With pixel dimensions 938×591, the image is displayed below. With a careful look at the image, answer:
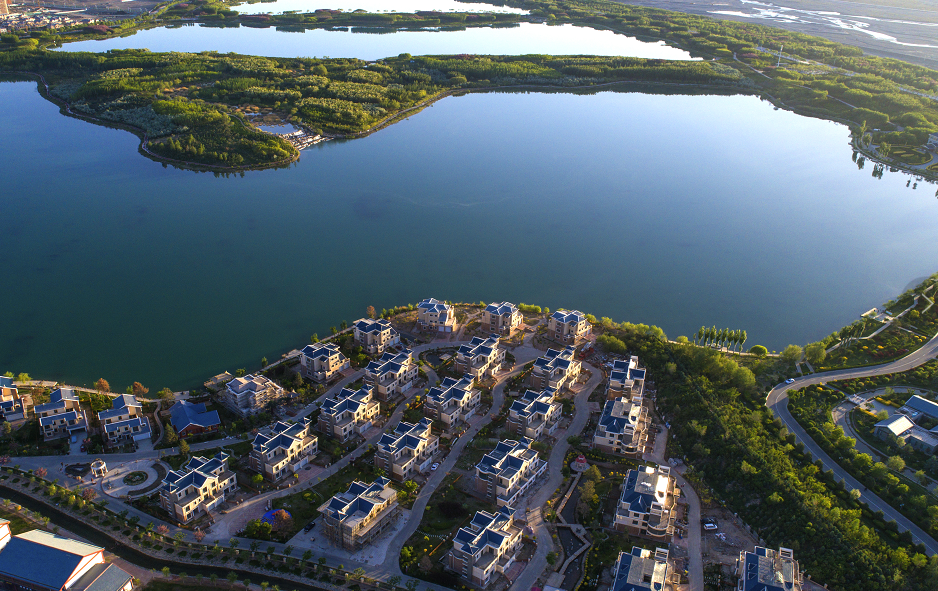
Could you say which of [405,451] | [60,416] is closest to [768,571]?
[405,451]

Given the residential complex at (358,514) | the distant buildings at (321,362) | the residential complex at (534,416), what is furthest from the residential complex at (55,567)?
the residential complex at (534,416)

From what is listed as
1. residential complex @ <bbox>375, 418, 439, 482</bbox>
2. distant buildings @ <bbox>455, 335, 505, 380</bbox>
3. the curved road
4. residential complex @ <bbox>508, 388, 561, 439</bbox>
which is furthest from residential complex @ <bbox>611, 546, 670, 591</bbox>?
distant buildings @ <bbox>455, 335, 505, 380</bbox>

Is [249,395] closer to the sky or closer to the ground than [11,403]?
closer to the sky

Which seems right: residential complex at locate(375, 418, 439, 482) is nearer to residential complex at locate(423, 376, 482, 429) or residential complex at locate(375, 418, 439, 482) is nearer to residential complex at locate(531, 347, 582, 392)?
residential complex at locate(423, 376, 482, 429)

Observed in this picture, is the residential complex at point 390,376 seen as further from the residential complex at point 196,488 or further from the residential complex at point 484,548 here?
the residential complex at point 484,548

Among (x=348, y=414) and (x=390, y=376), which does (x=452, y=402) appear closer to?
(x=390, y=376)

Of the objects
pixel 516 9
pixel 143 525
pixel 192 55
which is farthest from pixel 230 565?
pixel 516 9

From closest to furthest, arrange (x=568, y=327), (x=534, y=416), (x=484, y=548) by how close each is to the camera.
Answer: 1. (x=484, y=548)
2. (x=534, y=416)
3. (x=568, y=327)
